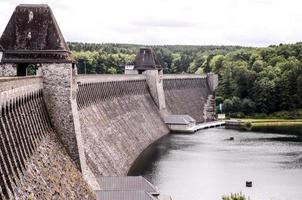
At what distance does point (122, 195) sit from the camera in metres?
30.5

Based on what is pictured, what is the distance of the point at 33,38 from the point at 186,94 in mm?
69339

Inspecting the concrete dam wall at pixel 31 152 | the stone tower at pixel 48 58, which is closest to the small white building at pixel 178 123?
the stone tower at pixel 48 58

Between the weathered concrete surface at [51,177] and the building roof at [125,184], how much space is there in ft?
14.5

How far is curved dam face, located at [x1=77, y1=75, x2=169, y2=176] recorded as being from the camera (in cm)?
4522

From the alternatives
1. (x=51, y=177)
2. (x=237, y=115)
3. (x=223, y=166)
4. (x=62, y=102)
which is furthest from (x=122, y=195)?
(x=237, y=115)

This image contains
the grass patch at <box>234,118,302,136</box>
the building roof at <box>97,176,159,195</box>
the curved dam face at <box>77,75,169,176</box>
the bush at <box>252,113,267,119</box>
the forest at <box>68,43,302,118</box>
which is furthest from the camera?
the forest at <box>68,43,302,118</box>

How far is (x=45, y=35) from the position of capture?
Answer: 3034cm

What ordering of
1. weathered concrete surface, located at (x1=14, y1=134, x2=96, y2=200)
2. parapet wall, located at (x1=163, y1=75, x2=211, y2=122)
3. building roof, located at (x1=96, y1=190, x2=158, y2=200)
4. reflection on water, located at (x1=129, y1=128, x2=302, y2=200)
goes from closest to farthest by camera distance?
1. weathered concrete surface, located at (x1=14, y1=134, x2=96, y2=200)
2. building roof, located at (x1=96, y1=190, x2=158, y2=200)
3. reflection on water, located at (x1=129, y1=128, x2=302, y2=200)
4. parapet wall, located at (x1=163, y1=75, x2=211, y2=122)

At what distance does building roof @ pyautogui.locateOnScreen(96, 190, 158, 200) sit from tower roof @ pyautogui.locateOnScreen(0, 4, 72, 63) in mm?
7639

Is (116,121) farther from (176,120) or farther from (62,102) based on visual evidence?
(62,102)

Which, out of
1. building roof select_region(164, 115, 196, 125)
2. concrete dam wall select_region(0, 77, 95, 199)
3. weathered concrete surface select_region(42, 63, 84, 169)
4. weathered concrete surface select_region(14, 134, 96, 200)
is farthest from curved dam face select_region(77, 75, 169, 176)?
concrete dam wall select_region(0, 77, 95, 199)

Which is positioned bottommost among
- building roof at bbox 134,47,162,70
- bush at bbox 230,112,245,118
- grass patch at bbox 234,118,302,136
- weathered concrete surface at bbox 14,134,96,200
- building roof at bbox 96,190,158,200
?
bush at bbox 230,112,245,118

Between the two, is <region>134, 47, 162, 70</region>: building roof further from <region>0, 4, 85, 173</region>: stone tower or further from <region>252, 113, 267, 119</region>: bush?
<region>0, 4, 85, 173</region>: stone tower

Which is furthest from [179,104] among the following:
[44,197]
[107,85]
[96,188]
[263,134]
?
[44,197]
